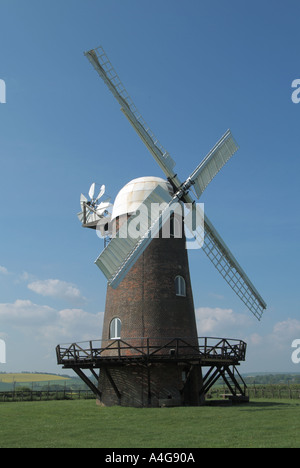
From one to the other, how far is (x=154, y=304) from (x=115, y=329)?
2.30 metres

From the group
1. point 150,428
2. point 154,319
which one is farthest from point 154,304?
point 150,428

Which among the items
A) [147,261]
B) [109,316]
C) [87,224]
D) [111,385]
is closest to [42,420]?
[111,385]

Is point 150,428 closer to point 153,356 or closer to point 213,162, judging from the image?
point 153,356

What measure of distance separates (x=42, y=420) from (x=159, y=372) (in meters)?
5.60

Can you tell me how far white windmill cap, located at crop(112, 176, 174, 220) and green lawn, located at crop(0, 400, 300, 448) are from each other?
9.20 meters

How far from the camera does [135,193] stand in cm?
2284

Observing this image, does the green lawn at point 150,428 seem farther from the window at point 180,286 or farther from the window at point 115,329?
the window at point 180,286

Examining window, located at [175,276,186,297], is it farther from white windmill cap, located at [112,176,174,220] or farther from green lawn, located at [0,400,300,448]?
green lawn, located at [0,400,300,448]

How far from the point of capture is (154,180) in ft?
76.3

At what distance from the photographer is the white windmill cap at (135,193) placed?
74.1 ft

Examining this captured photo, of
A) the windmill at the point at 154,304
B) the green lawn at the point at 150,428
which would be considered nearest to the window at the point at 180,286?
the windmill at the point at 154,304

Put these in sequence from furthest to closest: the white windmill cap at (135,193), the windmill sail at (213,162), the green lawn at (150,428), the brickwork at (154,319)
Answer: the white windmill cap at (135,193) < the windmill sail at (213,162) < the brickwork at (154,319) < the green lawn at (150,428)

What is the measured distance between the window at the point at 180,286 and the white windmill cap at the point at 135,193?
3897 millimetres
